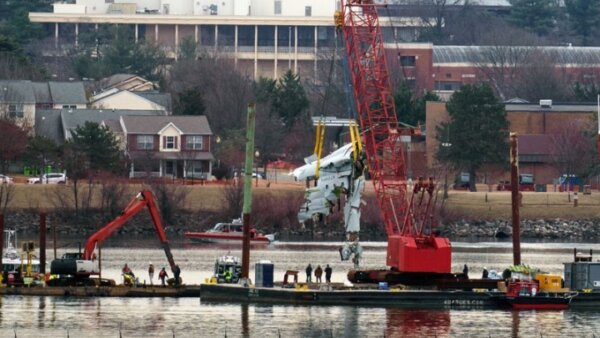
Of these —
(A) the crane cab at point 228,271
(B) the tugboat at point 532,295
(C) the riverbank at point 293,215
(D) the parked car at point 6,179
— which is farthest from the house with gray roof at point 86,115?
(B) the tugboat at point 532,295

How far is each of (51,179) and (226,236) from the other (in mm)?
19150

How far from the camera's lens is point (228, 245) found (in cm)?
13875

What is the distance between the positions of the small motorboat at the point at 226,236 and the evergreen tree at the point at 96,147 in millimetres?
14714

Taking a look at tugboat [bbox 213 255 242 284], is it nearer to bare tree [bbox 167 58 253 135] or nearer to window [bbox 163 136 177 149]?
window [bbox 163 136 177 149]

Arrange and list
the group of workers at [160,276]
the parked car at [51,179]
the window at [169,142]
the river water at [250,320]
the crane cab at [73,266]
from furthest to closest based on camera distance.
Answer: the window at [169,142] < the parked car at [51,179] < the group of workers at [160,276] < the crane cab at [73,266] < the river water at [250,320]

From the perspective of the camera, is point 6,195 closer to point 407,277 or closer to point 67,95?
point 67,95

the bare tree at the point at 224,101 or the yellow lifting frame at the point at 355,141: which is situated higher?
the bare tree at the point at 224,101

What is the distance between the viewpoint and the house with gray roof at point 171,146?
6575 inches

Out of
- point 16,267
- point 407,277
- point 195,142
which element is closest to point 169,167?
point 195,142

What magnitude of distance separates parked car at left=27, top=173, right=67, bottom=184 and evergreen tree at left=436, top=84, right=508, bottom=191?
28.9 m

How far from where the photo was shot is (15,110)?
580 ft

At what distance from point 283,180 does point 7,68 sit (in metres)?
34.4

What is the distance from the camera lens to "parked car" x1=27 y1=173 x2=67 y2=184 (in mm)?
155688

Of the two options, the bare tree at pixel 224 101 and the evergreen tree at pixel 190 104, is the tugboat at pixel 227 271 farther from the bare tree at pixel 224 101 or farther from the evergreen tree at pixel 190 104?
the bare tree at pixel 224 101
